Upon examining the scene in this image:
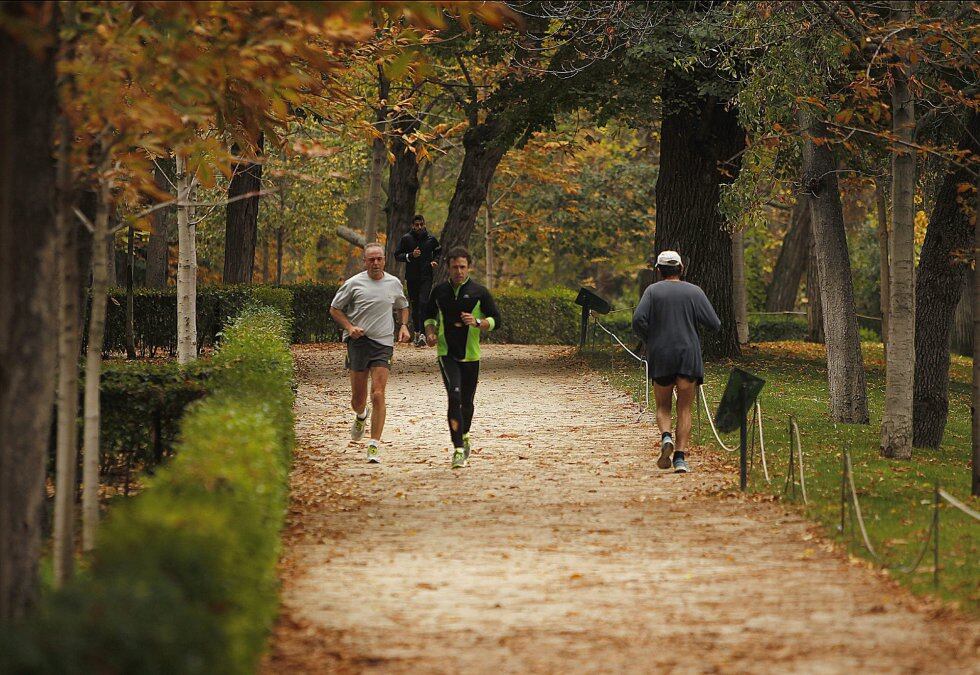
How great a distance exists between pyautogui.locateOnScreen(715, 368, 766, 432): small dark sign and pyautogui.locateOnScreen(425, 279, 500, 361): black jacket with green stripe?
2.26m

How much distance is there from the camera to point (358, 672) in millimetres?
5254

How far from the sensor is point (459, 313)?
1167 centimetres

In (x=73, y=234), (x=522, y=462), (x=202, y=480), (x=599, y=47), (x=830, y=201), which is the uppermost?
(x=599, y=47)

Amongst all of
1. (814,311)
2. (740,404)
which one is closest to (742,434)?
(740,404)

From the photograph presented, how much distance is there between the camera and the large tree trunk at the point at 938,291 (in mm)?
15266

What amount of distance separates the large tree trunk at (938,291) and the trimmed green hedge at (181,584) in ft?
35.1

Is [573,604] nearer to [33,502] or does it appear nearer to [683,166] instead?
[33,502]

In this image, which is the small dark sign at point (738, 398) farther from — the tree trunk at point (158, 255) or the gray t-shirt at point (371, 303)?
the tree trunk at point (158, 255)

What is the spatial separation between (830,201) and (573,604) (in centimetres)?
1042

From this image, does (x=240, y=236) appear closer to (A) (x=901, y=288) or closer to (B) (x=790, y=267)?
(A) (x=901, y=288)

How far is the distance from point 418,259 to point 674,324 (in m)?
12.0

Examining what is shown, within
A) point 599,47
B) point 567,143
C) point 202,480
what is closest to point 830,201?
point 599,47

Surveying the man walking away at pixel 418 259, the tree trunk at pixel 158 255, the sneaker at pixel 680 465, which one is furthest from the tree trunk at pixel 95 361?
the tree trunk at pixel 158 255

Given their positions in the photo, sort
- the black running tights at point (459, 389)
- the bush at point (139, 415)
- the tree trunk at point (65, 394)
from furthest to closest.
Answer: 1. the black running tights at point (459, 389)
2. the bush at point (139, 415)
3. the tree trunk at point (65, 394)
